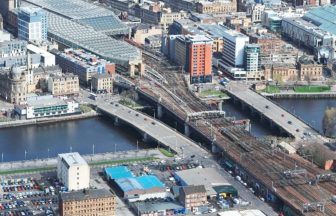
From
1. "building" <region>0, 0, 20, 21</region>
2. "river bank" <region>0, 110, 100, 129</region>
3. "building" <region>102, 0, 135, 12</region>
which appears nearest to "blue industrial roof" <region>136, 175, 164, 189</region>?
"river bank" <region>0, 110, 100, 129</region>

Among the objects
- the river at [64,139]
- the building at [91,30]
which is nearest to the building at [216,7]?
the building at [91,30]

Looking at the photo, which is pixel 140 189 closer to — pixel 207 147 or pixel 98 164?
pixel 98 164

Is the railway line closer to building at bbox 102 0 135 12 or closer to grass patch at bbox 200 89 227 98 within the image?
grass patch at bbox 200 89 227 98

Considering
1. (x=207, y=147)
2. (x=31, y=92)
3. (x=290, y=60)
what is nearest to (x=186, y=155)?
(x=207, y=147)

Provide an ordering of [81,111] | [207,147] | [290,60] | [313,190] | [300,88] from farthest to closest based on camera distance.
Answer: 1. [290,60]
2. [300,88]
3. [81,111]
4. [207,147]
5. [313,190]

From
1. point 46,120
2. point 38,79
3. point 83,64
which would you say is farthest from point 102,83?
point 46,120

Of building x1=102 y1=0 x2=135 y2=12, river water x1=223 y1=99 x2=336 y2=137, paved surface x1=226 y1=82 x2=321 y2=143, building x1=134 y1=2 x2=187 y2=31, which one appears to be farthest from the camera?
building x1=102 y1=0 x2=135 y2=12
